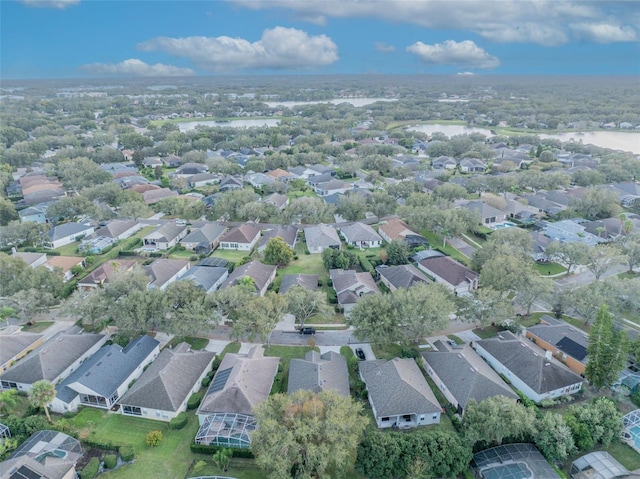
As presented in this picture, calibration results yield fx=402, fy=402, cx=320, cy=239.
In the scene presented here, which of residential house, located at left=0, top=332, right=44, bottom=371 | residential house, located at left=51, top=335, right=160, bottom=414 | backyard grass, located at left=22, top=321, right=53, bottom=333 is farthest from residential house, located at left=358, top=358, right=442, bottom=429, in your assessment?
backyard grass, located at left=22, top=321, right=53, bottom=333

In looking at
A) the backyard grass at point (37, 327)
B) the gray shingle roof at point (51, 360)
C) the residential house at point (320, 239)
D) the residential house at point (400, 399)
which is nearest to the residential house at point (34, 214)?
the backyard grass at point (37, 327)

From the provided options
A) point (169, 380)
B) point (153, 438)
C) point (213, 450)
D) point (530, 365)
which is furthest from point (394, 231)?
point (153, 438)

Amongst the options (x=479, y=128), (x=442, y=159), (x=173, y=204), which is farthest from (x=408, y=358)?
(x=479, y=128)

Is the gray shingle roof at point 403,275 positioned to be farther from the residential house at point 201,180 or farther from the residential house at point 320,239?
the residential house at point 201,180

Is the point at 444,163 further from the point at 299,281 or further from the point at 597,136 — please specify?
the point at 597,136

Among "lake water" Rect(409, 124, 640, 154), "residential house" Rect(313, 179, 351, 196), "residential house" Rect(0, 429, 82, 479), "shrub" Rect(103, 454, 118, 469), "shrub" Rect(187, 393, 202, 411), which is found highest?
"lake water" Rect(409, 124, 640, 154)

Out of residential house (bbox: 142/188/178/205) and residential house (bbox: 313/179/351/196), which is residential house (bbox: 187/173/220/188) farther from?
residential house (bbox: 313/179/351/196)
